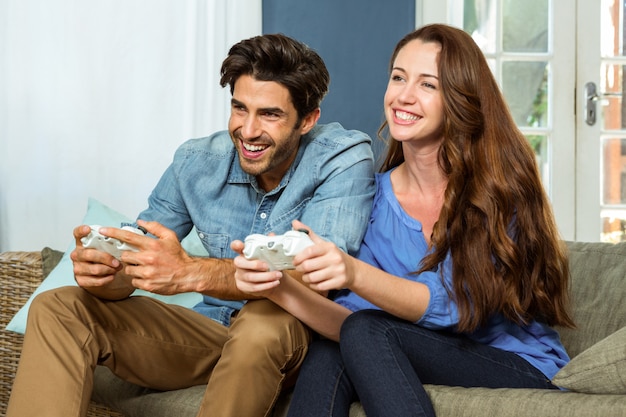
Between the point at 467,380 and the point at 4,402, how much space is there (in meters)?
1.53

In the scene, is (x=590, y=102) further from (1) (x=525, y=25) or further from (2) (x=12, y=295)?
(2) (x=12, y=295)

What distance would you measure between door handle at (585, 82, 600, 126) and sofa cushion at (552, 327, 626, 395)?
98.0 inches

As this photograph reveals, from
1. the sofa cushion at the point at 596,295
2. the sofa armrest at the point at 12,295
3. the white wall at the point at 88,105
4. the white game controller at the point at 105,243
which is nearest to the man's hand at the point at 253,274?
the white game controller at the point at 105,243

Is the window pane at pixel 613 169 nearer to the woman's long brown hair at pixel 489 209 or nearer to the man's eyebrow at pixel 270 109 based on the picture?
the woman's long brown hair at pixel 489 209

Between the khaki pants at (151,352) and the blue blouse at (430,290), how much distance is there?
27 centimetres

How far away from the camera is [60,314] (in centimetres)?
185

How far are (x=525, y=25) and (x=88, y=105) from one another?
1977 millimetres

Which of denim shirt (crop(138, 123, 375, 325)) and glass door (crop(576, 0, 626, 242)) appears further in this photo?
glass door (crop(576, 0, 626, 242))

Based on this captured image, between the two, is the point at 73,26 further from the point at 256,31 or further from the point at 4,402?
the point at 4,402

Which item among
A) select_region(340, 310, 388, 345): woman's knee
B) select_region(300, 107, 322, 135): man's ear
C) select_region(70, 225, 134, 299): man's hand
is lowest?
select_region(340, 310, 388, 345): woman's knee

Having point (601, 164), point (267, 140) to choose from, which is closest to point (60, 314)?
point (267, 140)

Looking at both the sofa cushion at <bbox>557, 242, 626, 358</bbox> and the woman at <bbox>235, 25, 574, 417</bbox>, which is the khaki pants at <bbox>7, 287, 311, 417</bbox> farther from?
the sofa cushion at <bbox>557, 242, 626, 358</bbox>

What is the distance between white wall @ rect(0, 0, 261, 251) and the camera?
3.41m

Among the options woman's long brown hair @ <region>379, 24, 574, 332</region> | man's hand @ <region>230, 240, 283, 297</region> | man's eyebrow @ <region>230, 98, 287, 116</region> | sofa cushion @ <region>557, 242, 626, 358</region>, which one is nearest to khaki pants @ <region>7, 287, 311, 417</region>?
man's hand @ <region>230, 240, 283, 297</region>
